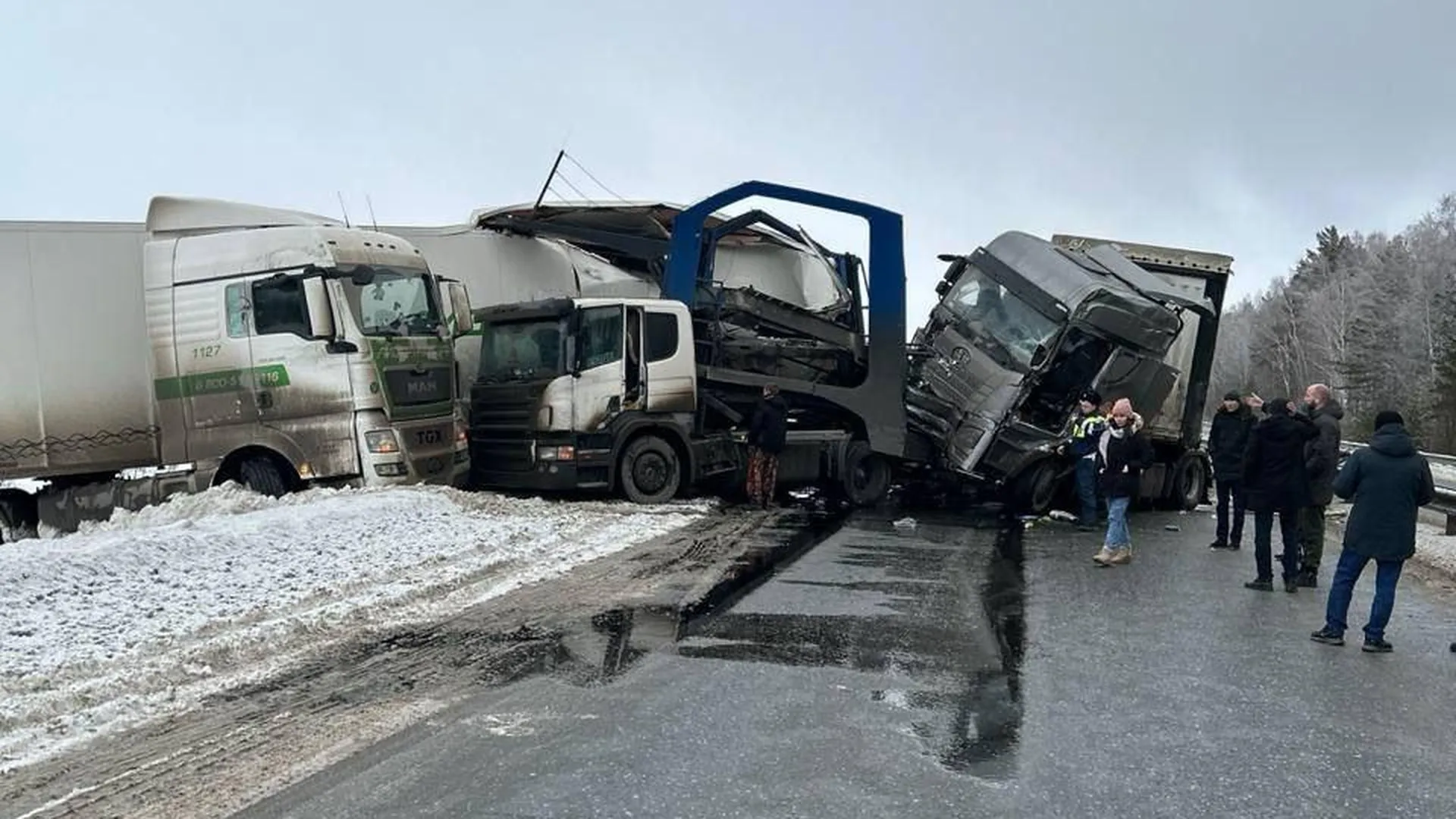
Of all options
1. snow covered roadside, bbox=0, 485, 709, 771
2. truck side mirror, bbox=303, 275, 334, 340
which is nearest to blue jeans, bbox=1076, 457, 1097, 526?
snow covered roadside, bbox=0, 485, 709, 771

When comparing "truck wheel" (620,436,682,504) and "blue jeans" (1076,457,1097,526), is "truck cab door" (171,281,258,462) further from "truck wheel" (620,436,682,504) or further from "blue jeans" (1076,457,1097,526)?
"blue jeans" (1076,457,1097,526)

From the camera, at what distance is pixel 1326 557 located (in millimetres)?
10758

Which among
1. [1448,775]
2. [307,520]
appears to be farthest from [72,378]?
[1448,775]

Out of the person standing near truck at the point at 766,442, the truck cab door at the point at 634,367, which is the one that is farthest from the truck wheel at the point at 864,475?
the truck cab door at the point at 634,367

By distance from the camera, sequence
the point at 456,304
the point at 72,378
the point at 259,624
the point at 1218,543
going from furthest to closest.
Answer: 1. the point at 456,304
2. the point at 1218,543
3. the point at 72,378
4. the point at 259,624

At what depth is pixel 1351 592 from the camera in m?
6.47

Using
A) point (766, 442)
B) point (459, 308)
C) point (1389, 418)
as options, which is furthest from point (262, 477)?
point (1389, 418)

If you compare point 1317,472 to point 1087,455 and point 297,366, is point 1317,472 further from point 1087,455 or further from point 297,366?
point 297,366

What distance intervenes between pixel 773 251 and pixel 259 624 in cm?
1031

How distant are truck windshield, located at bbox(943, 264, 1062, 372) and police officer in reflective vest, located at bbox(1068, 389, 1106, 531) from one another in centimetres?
90

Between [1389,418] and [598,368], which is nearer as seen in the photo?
[1389,418]

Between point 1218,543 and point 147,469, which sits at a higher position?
point 147,469

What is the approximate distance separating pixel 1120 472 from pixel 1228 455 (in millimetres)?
2347

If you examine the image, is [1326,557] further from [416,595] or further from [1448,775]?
[416,595]
